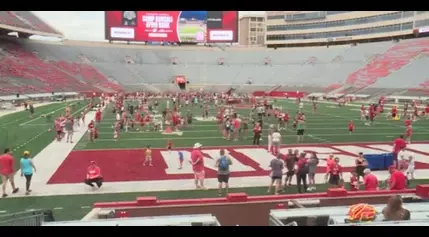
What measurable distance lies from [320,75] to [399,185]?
5533 cm

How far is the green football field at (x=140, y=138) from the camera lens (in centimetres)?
957

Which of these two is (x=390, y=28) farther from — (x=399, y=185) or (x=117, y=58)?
(x=399, y=185)

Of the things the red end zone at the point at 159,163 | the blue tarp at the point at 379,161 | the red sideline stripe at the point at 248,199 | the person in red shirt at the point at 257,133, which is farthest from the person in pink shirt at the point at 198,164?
the person in red shirt at the point at 257,133

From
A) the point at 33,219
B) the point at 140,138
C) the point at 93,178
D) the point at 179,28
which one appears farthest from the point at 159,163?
the point at 179,28

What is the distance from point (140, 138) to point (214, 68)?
52.6m

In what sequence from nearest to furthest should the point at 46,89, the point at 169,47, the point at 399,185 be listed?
the point at 399,185
the point at 46,89
the point at 169,47

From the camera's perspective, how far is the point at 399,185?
30.3ft

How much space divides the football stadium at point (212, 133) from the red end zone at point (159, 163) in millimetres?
62

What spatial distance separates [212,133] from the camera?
20.7 metres

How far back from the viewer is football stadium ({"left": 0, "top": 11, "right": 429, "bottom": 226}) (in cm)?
804

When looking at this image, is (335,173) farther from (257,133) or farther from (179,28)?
(179,28)

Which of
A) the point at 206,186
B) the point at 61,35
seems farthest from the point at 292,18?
the point at 206,186

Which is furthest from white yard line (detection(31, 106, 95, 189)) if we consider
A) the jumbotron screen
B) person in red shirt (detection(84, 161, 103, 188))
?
the jumbotron screen
